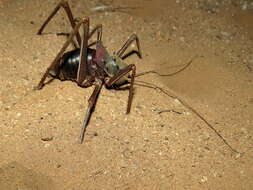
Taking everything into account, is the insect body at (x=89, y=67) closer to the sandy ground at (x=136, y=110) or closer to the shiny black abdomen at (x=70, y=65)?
the shiny black abdomen at (x=70, y=65)

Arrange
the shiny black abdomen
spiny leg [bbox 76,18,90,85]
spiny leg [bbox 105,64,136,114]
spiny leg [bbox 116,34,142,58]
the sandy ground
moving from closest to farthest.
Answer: the sandy ground < spiny leg [bbox 76,18,90,85] < spiny leg [bbox 105,64,136,114] < the shiny black abdomen < spiny leg [bbox 116,34,142,58]

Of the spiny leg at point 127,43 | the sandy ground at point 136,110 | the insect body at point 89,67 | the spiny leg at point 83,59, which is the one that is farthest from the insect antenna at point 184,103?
the spiny leg at point 83,59

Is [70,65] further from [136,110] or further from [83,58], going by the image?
[136,110]

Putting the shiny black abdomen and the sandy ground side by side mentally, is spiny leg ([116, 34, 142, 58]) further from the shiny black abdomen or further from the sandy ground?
the shiny black abdomen

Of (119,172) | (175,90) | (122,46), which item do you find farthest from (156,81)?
(119,172)

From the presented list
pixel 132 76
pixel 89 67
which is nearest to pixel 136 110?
pixel 132 76

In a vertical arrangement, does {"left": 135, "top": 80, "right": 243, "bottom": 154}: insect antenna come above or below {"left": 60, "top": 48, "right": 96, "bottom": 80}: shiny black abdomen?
below

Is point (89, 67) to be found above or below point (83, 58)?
below

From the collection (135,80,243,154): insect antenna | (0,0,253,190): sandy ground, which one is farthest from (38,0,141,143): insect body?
(135,80,243,154): insect antenna

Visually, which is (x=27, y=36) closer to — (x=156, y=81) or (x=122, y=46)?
(x=122, y=46)
